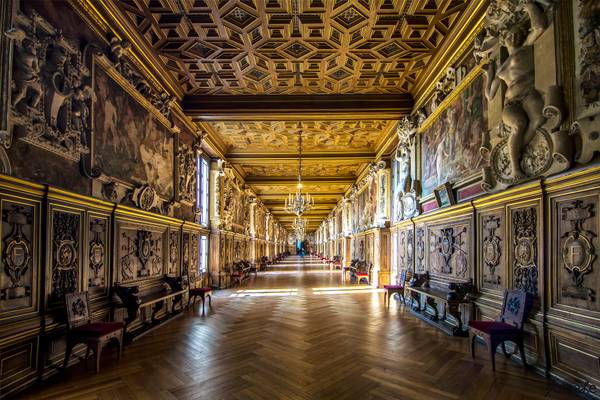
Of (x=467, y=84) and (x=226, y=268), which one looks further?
(x=226, y=268)

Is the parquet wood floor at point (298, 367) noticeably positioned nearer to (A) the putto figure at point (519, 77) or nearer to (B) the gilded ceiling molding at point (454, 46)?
(A) the putto figure at point (519, 77)

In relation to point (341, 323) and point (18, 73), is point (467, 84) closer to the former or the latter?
point (341, 323)

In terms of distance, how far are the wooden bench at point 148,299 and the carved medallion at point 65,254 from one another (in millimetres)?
966

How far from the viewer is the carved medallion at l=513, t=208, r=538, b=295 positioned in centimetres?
407

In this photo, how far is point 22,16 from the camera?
3408 mm

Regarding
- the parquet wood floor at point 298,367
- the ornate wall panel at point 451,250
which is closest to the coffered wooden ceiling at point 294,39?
the ornate wall panel at point 451,250

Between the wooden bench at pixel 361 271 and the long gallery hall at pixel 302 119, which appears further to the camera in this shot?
the wooden bench at pixel 361 271

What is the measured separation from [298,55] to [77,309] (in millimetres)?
5893

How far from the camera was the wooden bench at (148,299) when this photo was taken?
17.0 ft

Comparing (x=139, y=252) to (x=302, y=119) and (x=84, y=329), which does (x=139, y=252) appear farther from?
(x=302, y=119)

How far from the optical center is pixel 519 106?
420cm

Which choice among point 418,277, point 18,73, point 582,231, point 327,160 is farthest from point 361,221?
point 18,73

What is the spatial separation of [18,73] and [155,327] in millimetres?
4709

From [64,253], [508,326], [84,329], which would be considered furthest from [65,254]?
[508,326]
